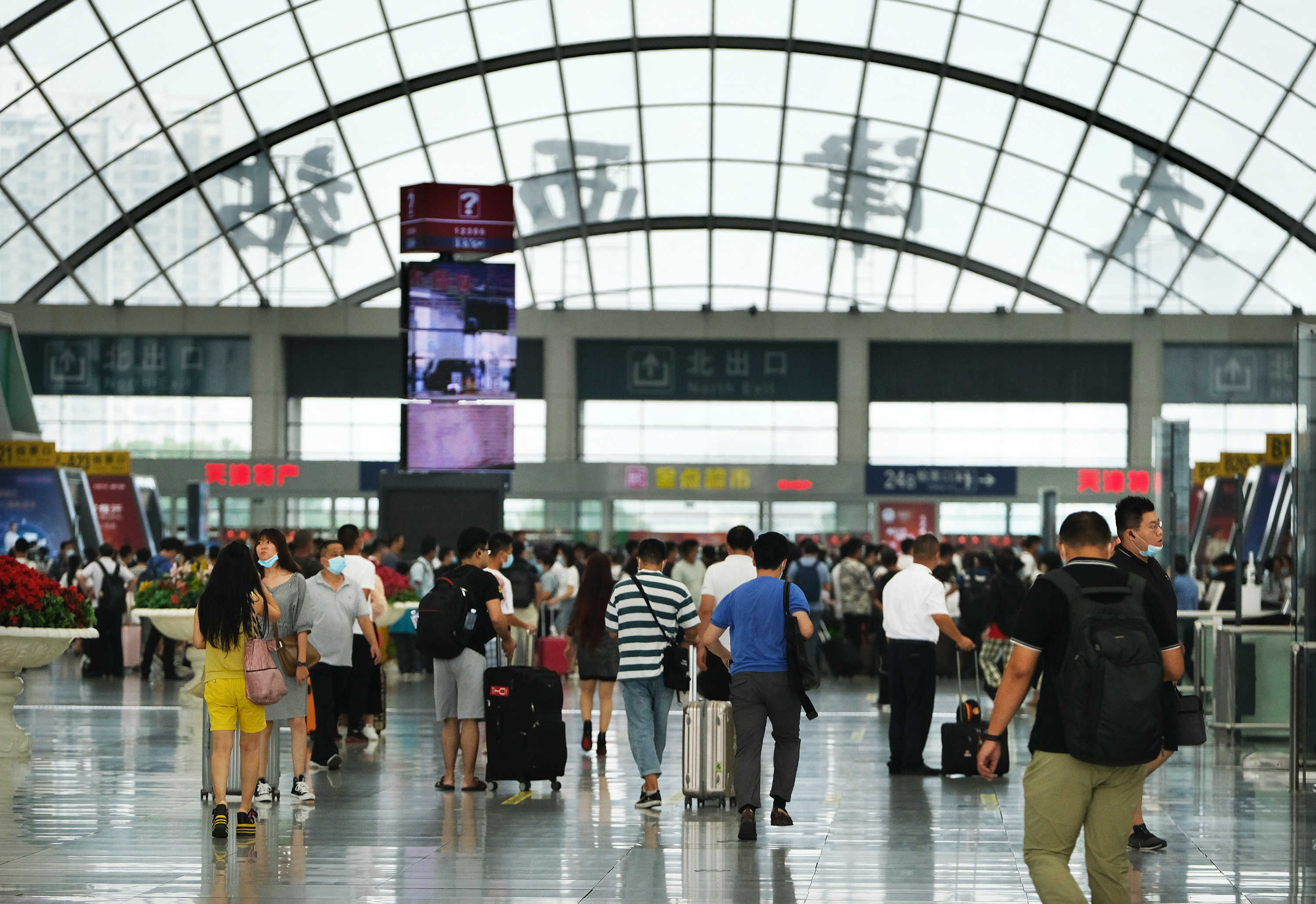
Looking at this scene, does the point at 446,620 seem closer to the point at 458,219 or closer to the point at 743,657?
the point at 743,657

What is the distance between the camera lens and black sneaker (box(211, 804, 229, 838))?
920 cm

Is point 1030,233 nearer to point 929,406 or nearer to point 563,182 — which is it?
point 929,406

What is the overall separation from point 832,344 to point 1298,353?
29.7 meters

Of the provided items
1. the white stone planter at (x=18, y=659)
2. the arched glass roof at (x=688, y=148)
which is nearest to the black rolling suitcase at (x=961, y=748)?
the white stone planter at (x=18, y=659)

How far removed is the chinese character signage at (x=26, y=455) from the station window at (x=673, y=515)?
15520mm


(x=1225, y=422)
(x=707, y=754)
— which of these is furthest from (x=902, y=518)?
(x=707, y=754)

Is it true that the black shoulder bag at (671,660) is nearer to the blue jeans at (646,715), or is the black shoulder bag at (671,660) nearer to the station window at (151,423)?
the blue jeans at (646,715)

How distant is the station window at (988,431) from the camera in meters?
41.7

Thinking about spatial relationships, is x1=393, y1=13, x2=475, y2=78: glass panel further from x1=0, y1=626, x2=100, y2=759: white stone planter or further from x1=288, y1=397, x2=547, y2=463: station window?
x1=0, y1=626, x2=100, y2=759: white stone planter

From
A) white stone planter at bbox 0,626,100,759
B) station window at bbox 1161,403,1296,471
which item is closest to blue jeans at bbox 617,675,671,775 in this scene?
white stone planter at bbox 0,626,100,759

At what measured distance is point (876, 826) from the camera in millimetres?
9938

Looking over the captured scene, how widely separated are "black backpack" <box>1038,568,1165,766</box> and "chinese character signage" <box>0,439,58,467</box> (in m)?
25.7

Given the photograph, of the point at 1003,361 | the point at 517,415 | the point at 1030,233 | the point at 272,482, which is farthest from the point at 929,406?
the point at 272,482

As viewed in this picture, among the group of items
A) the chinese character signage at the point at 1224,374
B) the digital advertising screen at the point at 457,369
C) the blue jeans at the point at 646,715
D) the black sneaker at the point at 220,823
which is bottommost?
the black sneaker at the point at 220,823
